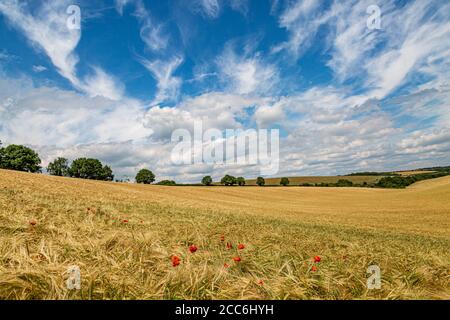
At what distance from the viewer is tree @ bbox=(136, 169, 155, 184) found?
109 metres

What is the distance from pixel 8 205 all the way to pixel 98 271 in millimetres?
5990

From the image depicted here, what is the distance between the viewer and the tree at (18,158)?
262ft

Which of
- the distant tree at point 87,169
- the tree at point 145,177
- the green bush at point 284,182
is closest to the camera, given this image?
the distant tree at point 87,169

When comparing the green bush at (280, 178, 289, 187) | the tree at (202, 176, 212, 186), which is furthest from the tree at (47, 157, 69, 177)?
the green bush at (280, 178, 289, 187)

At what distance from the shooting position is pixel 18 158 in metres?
80.1

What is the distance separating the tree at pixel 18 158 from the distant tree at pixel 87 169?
733 inches

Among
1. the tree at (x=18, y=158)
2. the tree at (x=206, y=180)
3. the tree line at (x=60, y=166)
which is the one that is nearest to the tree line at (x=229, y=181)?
the tree at (x=206, y=180)

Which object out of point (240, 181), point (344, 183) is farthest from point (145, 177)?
point (344, 183)

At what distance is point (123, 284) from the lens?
272 cm

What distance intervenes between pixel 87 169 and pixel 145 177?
22.2 metres

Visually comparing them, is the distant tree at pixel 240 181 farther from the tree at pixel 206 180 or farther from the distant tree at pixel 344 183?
the distant tree at pixel 344 183

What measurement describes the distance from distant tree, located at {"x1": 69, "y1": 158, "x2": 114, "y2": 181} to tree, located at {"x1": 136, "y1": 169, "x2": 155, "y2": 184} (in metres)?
14.1

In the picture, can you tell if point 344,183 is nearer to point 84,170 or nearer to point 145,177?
point 145,177
